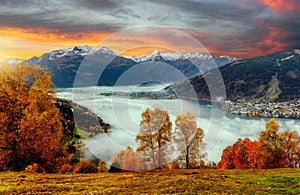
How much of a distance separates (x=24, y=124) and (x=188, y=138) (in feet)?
94.4

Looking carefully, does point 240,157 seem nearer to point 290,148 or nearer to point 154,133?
point 290,148

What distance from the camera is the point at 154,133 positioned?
41.3 meters

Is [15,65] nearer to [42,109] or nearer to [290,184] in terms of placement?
[42,109]

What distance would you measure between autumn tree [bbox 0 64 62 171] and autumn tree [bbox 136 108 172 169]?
11834 millimetres

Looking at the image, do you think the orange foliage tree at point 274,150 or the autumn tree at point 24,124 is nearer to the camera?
the autumn tree at point 24,124

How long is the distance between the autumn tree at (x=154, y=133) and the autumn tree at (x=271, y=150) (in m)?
33.6

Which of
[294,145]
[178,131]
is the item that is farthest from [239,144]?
[178,131]

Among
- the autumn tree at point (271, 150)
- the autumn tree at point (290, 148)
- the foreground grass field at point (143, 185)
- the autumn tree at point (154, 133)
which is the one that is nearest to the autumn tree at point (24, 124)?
the foreground grass field at point (143, 185)

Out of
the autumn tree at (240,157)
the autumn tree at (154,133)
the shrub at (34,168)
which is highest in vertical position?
the autumn tree at (154,133)

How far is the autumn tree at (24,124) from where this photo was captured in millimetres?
30000

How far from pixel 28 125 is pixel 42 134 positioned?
185cm

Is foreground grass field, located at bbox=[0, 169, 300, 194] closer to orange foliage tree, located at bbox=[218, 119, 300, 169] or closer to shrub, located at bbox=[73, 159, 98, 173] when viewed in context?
shrub, located at bbox=[73, 159, 98, 173]

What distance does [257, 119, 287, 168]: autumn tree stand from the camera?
67.3 metres

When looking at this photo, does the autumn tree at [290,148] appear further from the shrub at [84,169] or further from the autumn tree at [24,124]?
the autumn tree at [24,124]
